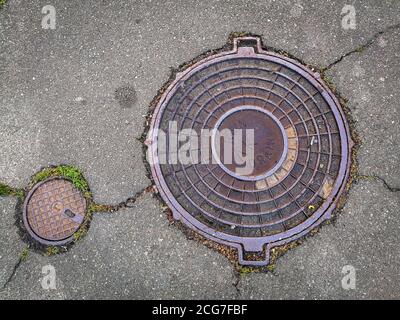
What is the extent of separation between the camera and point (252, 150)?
11.4 feet

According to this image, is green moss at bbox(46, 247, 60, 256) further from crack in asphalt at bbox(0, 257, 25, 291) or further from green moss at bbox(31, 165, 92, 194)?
green moss at bbox(31, 165, 92, 194)

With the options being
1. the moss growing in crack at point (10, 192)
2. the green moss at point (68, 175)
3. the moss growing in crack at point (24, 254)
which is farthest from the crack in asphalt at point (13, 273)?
the green moss at point (68, 175)

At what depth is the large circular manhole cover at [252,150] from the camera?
340 centimetres

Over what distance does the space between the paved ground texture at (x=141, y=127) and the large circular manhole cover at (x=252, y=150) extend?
148mm

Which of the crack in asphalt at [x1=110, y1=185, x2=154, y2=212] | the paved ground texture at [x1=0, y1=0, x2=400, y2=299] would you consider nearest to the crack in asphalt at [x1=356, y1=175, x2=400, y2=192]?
the paved ground texture at [x1=0, y1=0, x2=400, y2=299]

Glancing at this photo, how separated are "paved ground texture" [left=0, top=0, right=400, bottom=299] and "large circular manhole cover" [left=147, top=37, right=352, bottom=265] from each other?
5.8 inches

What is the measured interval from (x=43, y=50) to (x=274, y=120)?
205 centimetres

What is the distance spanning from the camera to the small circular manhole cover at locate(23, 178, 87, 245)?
342 centimetres

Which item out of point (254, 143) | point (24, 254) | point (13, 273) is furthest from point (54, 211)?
point (254, 143)

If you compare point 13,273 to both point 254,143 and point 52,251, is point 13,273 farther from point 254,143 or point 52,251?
point 254,143
